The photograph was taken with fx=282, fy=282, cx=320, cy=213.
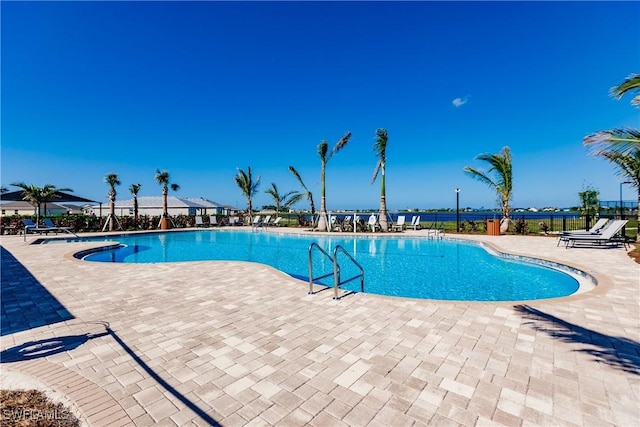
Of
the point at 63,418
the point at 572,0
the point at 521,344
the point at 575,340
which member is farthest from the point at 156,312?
the point at 572,0

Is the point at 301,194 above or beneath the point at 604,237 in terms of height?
above

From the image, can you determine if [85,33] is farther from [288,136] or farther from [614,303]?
[288,136]

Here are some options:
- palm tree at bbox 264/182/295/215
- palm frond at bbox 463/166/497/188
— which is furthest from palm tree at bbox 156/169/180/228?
palm frond at bbox 463/166/497/188

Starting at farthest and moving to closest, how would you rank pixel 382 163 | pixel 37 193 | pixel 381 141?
pixel 382 163 → pixel 381 141 → pixel 37 193

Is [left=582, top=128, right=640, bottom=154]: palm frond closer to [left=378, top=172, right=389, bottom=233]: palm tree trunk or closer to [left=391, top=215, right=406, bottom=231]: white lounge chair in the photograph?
[left=378, top=172, right=389, bottom=233]: palm tree trunk

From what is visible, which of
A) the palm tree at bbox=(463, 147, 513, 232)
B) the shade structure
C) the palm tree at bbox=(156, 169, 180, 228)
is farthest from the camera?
the palm tree at bbox=(156, 169, 180, 228)

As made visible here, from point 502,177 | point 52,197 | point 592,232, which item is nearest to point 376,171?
point 502,177

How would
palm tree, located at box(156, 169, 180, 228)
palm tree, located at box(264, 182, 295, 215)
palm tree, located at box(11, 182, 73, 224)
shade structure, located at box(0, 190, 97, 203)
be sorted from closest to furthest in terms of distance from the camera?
1. shade structure, located at box(0, 190, 97, 203)
2. palm tree, located at box(11, 182, 73, 224)
3. palm tree, located at box(156, 169, 180, 228)
4. palm tree, located at box(264, 182, 295, 215)

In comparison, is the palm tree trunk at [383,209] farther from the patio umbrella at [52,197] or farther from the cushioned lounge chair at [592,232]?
A: the patio umbrella at [52,197]

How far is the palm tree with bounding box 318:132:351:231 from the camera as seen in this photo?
18.2 m

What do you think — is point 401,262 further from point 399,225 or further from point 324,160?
point 324,160

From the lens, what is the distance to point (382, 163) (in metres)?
18.1

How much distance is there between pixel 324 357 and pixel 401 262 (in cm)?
764

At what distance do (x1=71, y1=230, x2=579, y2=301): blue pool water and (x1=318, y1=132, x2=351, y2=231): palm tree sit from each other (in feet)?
8.07
